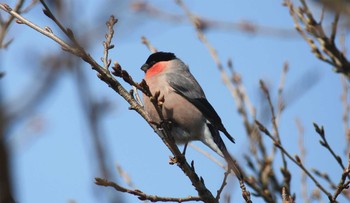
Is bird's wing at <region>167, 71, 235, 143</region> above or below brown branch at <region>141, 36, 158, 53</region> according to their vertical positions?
below

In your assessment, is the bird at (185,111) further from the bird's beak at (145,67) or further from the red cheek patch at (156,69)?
the bird's beak at (145,67)

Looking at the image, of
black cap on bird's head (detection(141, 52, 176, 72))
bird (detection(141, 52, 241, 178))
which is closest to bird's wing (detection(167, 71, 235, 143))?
bird (detection(141, 52, 241, 178))

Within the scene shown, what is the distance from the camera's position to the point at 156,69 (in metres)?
4.71

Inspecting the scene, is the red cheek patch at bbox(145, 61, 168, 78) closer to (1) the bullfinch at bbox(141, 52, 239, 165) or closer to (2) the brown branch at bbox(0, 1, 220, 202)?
(1) the bullfinch at bbox(141, 52, 239, 165)

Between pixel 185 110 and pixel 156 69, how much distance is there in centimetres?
78

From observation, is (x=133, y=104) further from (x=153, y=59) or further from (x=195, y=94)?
(x=153, y=59)

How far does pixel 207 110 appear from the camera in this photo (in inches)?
165

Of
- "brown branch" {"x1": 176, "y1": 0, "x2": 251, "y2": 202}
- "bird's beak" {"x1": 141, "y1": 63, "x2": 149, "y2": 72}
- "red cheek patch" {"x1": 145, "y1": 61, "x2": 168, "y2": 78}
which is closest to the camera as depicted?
"brown branch" {"x1": 176, "y1": 0, "x2": 251, "y2": 202}

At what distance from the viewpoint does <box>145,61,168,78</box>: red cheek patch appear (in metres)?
4.63

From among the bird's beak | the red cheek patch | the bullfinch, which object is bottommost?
the bullfinch

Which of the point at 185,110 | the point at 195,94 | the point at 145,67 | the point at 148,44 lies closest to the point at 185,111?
the point at 185,110

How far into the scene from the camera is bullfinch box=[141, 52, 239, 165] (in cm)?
392

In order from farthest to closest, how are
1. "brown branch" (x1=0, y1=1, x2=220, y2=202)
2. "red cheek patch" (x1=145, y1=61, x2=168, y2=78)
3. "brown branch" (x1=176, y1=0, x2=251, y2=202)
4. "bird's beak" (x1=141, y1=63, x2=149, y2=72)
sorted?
"bird's beak" (x1=141, y1=63, x2=149, y2=72), "red cheek patch" (x1=145, y1=61, x2=168, y2=78), "brown branch" (x1=176, y1=0, x2=251, y2=202), "brown branch" (x1=0, y1=1, x2=220, y2=202)

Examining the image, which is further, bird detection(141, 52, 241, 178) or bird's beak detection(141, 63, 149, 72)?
bird's beak detection(141, 63, 149, 72)
